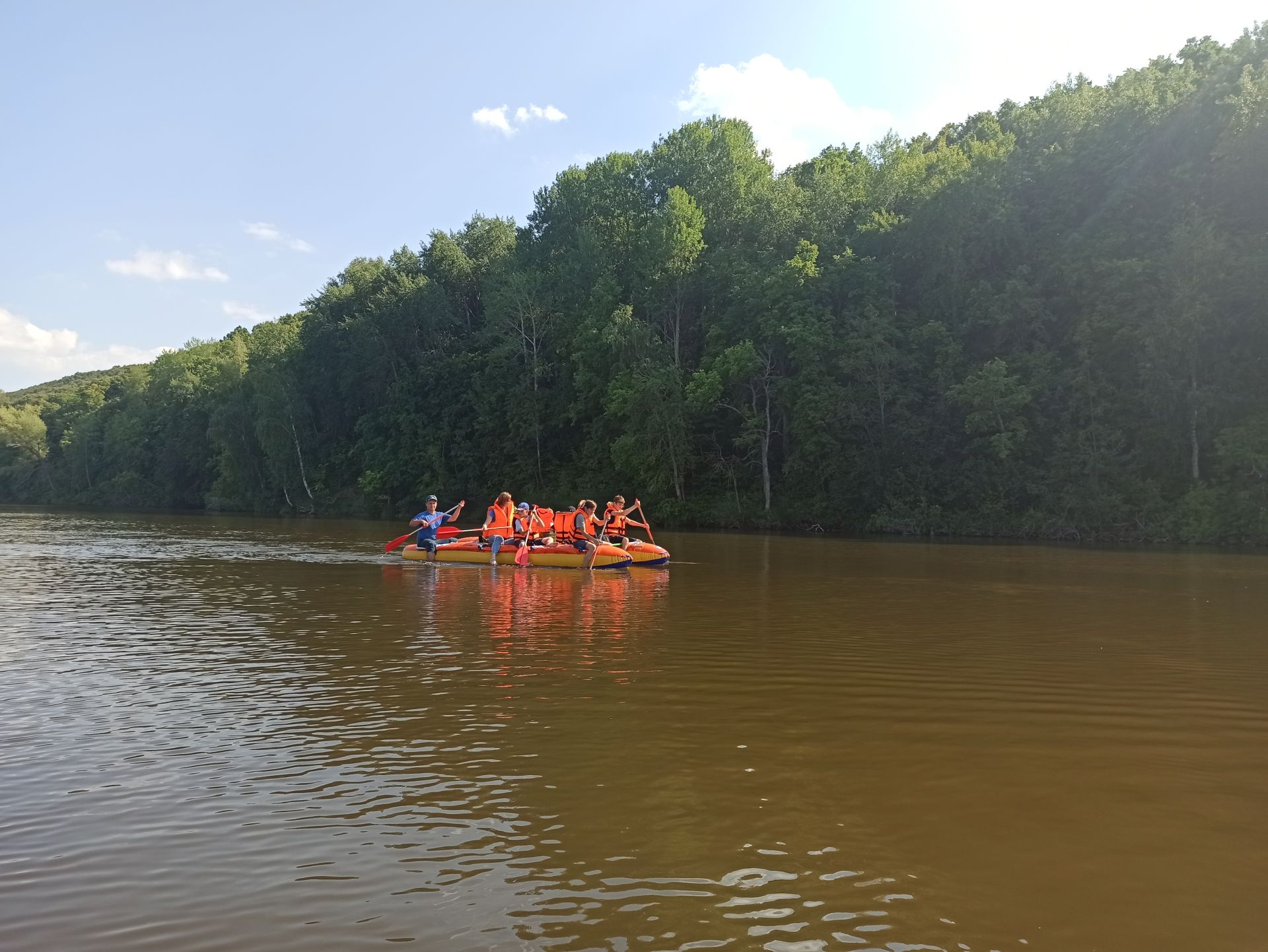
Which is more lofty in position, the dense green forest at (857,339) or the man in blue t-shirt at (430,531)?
the dense green forest at (857,339)

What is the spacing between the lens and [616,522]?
72.8ft

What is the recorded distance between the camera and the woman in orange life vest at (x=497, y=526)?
2144 centimetres

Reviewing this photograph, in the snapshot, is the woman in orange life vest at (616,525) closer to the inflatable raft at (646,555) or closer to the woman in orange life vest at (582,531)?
the woman in orange life vest at (582,531)

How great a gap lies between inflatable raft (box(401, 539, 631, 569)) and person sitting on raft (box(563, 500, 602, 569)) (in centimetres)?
11

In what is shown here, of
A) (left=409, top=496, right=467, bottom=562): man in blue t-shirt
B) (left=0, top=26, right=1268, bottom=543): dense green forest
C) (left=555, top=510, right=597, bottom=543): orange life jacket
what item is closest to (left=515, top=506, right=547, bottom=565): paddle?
(left=555, top=510, right=597, bottom=543): orange life jacket

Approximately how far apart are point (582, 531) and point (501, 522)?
84.4 inches

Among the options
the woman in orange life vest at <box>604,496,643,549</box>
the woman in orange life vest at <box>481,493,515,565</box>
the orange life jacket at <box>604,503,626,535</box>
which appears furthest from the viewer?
the orange life jacket at <box>604,503,626,535</box>

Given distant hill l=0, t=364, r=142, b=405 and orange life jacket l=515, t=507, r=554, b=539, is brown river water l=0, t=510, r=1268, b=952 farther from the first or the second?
distant hill l=0, t=364, r=142, b=405

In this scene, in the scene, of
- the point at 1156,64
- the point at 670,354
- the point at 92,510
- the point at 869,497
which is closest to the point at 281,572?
the point at 869,497

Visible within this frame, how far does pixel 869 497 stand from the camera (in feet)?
122

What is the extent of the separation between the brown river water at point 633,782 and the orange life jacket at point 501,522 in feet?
28.0

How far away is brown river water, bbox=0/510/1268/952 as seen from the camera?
4102mm

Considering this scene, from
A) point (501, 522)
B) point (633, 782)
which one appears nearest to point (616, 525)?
point (501, 522)

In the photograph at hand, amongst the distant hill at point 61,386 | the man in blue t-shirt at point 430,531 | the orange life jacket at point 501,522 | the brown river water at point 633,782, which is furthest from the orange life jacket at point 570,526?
the distant hill at point 61,386
